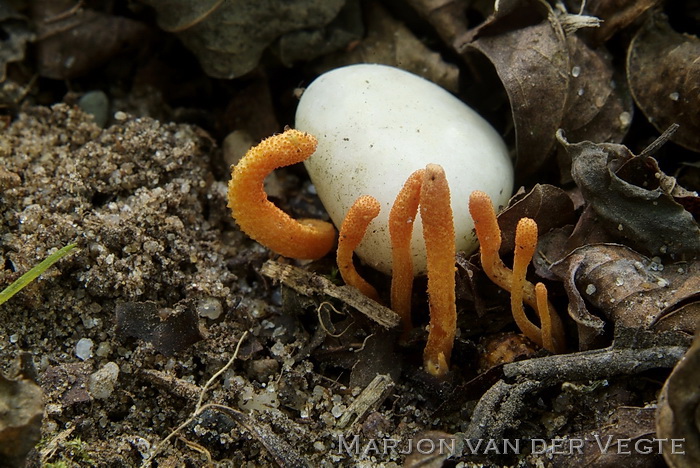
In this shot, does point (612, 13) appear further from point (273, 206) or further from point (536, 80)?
point (273, 206)

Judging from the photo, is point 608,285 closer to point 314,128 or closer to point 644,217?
point 644,217

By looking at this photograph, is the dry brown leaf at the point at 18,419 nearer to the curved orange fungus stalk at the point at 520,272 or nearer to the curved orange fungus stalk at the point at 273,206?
the curved orange fungus stalk at the point at 273,206

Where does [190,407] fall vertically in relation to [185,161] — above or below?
below

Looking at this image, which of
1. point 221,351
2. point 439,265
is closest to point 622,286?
point 439,265

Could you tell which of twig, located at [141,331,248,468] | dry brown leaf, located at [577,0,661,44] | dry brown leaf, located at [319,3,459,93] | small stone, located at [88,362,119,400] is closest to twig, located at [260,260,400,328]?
twig, located at [141,331,248,468]

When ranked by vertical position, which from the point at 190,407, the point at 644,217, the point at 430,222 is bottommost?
the point at 190,407

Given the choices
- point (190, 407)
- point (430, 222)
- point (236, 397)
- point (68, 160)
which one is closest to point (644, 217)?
Answer: point (430, 222)

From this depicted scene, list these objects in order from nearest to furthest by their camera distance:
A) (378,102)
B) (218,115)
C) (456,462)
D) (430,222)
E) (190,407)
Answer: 1. (430,222)
2. (456,462)
3. (190,407)
4. (378,102)
5. (218,115)
